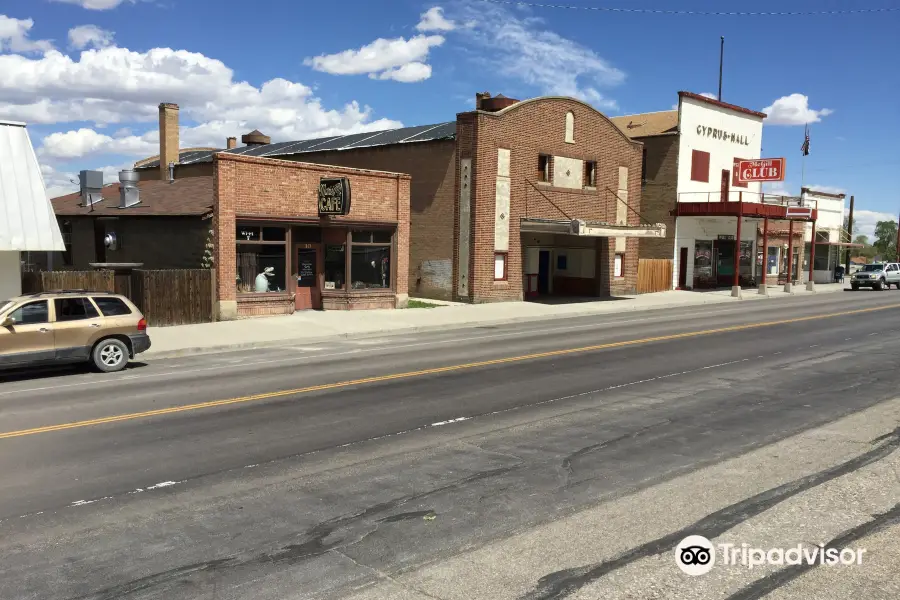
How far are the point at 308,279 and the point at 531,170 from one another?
1145 centimetres

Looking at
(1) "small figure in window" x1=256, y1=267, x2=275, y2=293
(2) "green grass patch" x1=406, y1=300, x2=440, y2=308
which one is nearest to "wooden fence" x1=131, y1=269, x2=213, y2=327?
(1) "small figure in window" x1=256, y1=267, x2=275, y2=293

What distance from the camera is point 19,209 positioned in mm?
18219

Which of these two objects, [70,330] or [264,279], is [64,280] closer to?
[264,279]

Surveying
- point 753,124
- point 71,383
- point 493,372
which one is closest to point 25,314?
point 71,383

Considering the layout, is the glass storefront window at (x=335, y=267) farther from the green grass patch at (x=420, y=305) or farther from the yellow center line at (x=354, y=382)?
the yellow center line at (x=354, y=382)

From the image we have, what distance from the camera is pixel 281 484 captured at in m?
7.35

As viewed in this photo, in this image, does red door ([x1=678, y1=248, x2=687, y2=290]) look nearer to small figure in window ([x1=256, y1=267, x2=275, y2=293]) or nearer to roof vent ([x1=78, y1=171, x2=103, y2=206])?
small figure in window ([x1=256, y1=267, x2=275, y2=293])

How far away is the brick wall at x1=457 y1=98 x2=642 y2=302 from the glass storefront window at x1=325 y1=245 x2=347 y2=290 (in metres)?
6.00

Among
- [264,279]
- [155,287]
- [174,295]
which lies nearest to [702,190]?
[264,279]

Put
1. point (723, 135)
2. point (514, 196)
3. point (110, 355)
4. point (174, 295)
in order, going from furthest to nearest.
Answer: point (723, 135) → point (514, 196) → point (174, 295) → point (110, 355)

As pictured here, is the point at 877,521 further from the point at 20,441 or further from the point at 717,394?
the point at 20,441

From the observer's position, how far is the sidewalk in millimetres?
18391

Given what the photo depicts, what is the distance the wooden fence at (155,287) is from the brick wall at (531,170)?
38.2ft

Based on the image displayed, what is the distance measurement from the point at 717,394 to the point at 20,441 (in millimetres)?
10111
